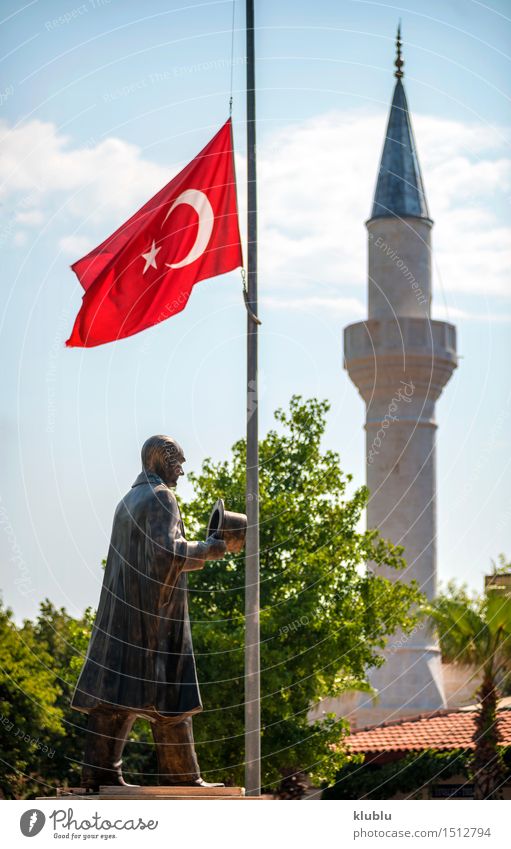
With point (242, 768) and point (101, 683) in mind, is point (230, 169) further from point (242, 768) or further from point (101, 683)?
point (242, 768)

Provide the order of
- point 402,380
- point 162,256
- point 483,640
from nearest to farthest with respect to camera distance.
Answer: point 162,256, point 483,640, point 402,380

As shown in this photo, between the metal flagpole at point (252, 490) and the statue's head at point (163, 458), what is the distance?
3481mm

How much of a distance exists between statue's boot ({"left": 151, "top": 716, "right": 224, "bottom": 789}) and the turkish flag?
4.70 metres

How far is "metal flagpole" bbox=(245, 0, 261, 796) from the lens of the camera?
583 inches

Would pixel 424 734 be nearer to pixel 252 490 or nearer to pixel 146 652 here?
pixel 252 490

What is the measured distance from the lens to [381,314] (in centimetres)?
4638

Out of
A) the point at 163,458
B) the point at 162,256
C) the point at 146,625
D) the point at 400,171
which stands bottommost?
the point at 146,625

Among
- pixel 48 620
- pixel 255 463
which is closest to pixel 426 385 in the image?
pixel 48 620

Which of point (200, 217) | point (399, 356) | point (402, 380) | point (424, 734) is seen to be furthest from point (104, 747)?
point (402, 380)

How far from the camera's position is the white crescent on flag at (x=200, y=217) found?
15.1m

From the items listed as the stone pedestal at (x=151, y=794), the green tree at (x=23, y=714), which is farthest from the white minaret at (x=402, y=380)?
the stone pedestal at (x=151, y=794)

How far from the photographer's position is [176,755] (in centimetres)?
1122
